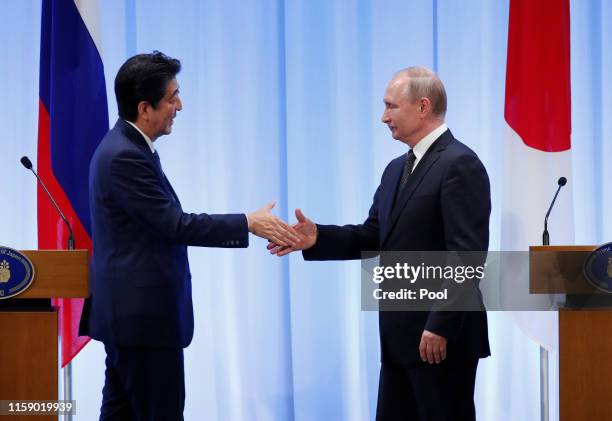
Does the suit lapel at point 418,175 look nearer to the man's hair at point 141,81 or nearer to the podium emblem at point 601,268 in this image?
the podium emblem at point 601,268

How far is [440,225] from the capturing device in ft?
8.28

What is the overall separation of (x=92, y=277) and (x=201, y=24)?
1.86 m

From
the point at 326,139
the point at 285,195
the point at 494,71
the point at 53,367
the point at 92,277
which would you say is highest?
the point at 494,71

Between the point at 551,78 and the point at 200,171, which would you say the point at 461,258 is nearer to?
the point at 551,78

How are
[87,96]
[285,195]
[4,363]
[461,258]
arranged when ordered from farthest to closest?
[285,195]
[87,96]
[4,363]
[461,258]

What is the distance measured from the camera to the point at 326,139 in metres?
3.92

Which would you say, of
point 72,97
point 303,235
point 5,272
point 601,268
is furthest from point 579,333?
point 72,97

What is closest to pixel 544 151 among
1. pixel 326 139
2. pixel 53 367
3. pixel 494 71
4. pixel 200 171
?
pixel 494 71

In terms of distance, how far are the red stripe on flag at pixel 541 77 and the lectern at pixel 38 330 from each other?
6.41ft

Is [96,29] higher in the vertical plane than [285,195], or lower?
higher

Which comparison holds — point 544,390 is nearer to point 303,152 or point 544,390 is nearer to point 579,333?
point 579,333

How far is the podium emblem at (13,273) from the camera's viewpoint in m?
2.52

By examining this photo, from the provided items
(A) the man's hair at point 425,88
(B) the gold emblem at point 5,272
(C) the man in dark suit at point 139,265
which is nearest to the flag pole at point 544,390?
(A) the man's hair at point 425,88

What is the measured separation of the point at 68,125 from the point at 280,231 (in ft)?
3.63
